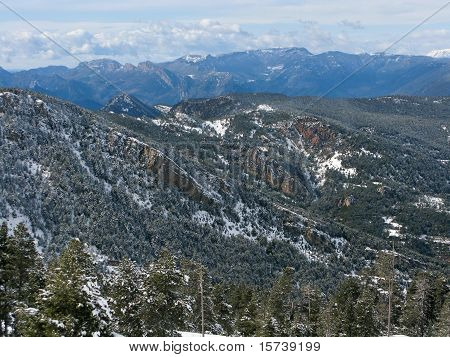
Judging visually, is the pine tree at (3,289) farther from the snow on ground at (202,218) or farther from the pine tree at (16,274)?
the snow on ground at (202,218)

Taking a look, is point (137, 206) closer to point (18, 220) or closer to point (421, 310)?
point (18, 220)

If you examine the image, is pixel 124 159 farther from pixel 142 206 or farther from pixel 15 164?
pixel 15 164

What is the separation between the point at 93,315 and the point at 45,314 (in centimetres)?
264

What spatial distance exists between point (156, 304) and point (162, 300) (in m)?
0.65

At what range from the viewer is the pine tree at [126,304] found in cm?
3731

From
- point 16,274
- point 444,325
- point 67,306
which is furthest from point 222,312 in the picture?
point 67,306

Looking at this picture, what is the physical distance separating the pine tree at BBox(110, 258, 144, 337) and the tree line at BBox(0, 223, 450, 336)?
0.27ft

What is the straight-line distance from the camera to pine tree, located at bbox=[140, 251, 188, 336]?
1410 inches

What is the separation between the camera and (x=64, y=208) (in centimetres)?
12488

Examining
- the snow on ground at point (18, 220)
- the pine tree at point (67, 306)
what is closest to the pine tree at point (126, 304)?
the pine tree at point (67, 306)

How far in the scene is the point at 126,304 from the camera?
38.0 m

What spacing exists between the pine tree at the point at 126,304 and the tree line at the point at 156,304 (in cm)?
8

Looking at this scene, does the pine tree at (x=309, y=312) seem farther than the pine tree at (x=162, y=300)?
Yes
